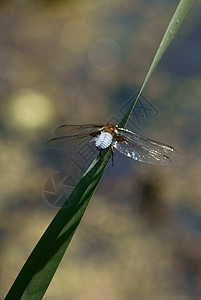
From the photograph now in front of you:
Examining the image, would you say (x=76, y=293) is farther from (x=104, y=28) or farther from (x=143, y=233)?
(x=104, y=28)

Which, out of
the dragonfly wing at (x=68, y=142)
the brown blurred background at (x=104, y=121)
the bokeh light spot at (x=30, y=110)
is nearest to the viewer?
the brown blurred background at (x=104, y=121)

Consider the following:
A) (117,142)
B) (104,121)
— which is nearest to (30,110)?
(104,121)

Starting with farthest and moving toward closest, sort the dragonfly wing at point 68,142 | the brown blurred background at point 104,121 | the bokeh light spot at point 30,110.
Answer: the bokeh light spot at point 30,110 → the dragonfly wing at point 68,142 → the brown blurred background at point 104,121

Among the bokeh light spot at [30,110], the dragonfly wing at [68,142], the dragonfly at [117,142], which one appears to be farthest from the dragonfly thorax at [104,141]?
the bokeh light spot at [30,110]

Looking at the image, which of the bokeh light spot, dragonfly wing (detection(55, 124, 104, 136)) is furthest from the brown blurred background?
dragonfly wing (detection(55, 124, 104, 136))

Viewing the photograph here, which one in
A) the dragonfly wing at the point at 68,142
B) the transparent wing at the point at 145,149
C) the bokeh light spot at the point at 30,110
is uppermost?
the bokeh light spot at the point at 30,110

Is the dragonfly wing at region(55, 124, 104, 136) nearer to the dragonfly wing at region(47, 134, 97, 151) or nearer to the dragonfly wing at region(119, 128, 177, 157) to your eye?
the dragonfly wing at region(47, 134, 97, 151)

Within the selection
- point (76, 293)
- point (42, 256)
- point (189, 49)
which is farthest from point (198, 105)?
point (42, 256)

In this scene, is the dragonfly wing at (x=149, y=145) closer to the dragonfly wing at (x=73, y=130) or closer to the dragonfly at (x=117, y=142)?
the dragonfly at (x=117, y=142)
